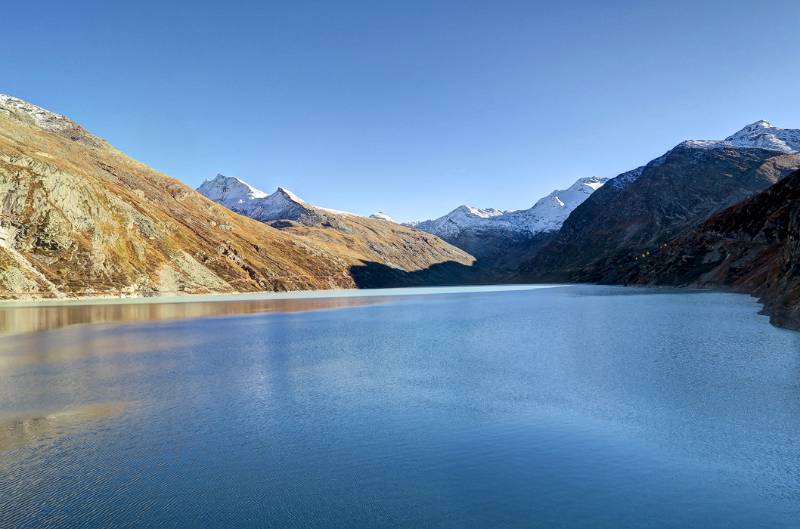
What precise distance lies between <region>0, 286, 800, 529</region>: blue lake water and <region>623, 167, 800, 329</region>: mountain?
282 ft

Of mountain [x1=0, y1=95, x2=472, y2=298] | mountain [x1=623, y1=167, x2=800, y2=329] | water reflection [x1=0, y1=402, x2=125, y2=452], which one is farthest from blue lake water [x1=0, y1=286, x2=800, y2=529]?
mountain [x1=0, y1=95, x2=472, y2=298]

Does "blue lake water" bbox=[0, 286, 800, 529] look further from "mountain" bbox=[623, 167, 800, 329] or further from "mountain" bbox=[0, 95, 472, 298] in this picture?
"mountain" bbox=[0, 95, 472, 298]

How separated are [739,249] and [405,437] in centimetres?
15632

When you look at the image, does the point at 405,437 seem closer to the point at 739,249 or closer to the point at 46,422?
the point at 46,422

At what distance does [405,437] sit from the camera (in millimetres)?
20281

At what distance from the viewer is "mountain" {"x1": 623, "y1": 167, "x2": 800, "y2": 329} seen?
120 m

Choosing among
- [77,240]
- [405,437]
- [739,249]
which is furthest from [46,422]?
[739,249]

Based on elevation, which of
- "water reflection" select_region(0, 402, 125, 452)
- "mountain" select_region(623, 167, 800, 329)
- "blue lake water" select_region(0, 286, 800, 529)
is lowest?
"blue lake water" select_region(0, 286, 800, 529)

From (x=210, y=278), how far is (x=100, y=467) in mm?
174980

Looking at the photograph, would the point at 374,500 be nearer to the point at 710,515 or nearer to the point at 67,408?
the point at 710,515

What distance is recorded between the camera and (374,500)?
48.1 ft

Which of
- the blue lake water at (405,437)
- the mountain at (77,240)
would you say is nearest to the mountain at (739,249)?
the blue lake water at (405,437)

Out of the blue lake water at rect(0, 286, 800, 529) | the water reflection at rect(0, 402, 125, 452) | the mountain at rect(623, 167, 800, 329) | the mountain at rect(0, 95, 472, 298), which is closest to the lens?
the blue lake water at rect(0, 286, 800, 529)

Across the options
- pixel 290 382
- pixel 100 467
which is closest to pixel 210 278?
pixel 290 382
